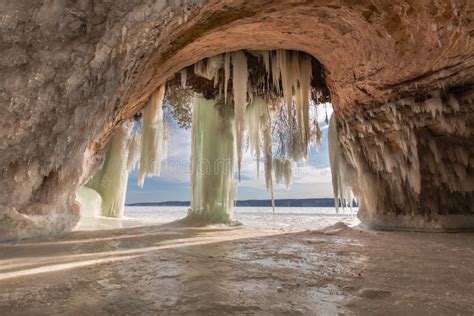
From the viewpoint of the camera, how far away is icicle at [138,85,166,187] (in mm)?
5609

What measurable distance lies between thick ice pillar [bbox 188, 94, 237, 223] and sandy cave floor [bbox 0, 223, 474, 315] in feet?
15.5

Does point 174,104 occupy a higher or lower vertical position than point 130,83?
higher

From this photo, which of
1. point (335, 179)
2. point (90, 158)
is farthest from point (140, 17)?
point (335, 179)

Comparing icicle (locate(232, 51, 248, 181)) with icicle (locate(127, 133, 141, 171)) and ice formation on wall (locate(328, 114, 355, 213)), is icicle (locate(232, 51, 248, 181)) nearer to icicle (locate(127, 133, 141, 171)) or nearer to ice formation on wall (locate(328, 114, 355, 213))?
ice formation on wall (locate(328, 114, 355, 213))

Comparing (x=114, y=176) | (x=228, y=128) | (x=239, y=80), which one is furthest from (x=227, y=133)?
(x=114, y=176)

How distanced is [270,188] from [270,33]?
14.3 feet

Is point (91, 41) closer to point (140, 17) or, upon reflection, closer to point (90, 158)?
point (140, 17)

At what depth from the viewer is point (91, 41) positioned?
9.10ft

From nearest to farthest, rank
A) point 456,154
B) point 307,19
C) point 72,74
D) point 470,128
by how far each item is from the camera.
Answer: point 72,74 < point 307,19 < point 470,128 < point 456,154

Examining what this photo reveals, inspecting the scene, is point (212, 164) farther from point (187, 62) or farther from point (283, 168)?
point (187, 62)

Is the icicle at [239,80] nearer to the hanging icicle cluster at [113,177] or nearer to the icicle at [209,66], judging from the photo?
the icicle at [209,66]

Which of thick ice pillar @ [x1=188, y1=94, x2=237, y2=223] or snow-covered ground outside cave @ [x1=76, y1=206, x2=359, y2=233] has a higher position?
thick ice pillar @ [x1=188, y1=94, x2=237, y2=223]

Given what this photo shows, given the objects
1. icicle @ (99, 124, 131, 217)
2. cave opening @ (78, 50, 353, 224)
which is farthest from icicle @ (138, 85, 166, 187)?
icicle @ (99, 124, 131, 217)

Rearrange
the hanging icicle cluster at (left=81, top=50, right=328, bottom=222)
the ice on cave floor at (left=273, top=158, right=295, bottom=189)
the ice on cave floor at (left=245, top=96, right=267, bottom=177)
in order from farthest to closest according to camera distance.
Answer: the ice on cave floor at (left=273, top=158, right=295, bottom=189)
the ice on cave floor at (left=245, top=96, right=267, bottom=177)
the hanging icicle cluster at (left=81, top=50, right=328, bottom=222)
